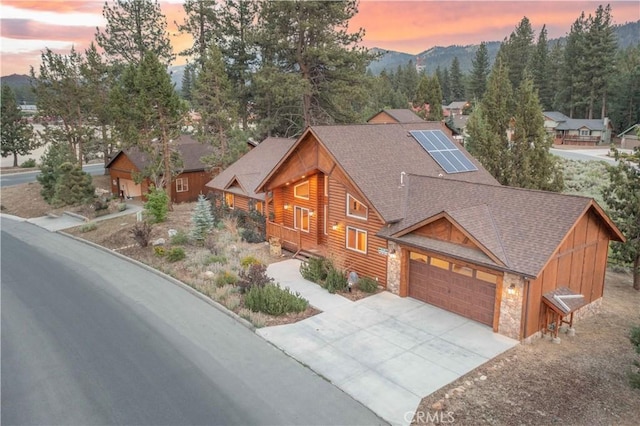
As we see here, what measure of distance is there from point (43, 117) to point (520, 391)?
46623mm

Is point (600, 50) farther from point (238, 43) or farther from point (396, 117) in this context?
point (238, 43)

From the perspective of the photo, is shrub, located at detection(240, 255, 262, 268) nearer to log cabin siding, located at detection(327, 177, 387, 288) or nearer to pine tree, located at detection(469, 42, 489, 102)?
log cabin siding, located at detection(327, 177, 387, 288)

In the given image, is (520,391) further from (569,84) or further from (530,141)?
(569,84)

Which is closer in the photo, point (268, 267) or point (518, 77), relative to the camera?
point (268, 267)

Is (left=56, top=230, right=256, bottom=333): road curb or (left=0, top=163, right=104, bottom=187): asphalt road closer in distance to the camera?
(left=56, top=230, right=256, bottom=333): road curb

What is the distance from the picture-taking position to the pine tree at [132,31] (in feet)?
133

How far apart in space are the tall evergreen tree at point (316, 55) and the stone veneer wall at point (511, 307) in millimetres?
25915

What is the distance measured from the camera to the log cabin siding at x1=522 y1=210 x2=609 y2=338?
13328mm

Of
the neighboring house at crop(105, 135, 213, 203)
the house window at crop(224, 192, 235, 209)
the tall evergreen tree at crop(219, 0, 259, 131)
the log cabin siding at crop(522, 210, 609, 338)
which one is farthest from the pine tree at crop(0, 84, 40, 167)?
the log cabin siding at crop(522, 210, 609, 338)

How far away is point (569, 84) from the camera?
81.8 m

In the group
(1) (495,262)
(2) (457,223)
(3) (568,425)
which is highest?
(2) (457,223)

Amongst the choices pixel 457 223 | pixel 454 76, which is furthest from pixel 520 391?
pixel 454 76

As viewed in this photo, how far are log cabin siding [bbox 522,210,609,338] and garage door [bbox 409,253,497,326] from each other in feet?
4.11

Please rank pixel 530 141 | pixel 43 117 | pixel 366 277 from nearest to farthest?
1. pixel 366 277
2. pixel 530 141
3. pixel 43 117
